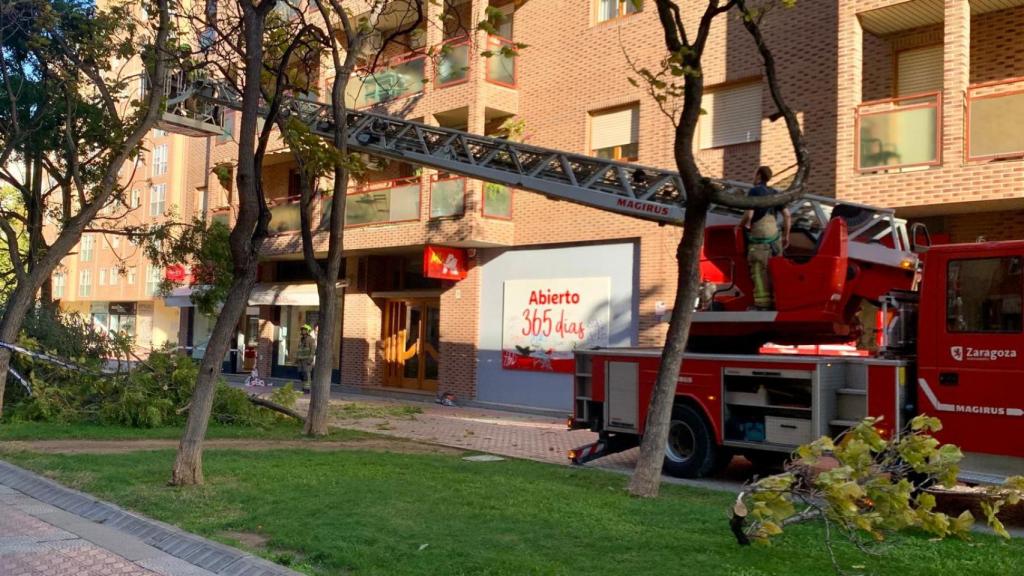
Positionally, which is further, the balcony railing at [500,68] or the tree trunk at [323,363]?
the balcony railing at [500,68]

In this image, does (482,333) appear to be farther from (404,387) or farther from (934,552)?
(934,552)

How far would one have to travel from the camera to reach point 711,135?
17234 mm

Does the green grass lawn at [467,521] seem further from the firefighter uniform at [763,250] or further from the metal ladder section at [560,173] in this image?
the metal ladder section at [560,173]

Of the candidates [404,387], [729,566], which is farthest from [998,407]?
[404,387]

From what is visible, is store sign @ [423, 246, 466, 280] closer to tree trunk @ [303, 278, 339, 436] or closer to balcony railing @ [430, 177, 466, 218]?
balcony railing @ [430, 177, 466, 218]

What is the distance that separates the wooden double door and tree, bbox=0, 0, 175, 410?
8.72 metres

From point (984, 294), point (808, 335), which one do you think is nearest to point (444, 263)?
point (808, 335)

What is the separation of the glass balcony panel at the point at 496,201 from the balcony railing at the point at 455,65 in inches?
104

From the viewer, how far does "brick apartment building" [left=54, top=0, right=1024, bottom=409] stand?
13250 mm

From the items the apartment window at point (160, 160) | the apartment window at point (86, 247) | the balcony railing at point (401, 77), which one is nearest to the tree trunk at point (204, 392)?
the balcony railing at point (401, 77)

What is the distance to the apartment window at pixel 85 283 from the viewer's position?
47.9m

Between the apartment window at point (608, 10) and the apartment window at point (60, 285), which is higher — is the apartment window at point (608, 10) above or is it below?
above

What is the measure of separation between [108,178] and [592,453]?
339 inches

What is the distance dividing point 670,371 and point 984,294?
2950 mm
